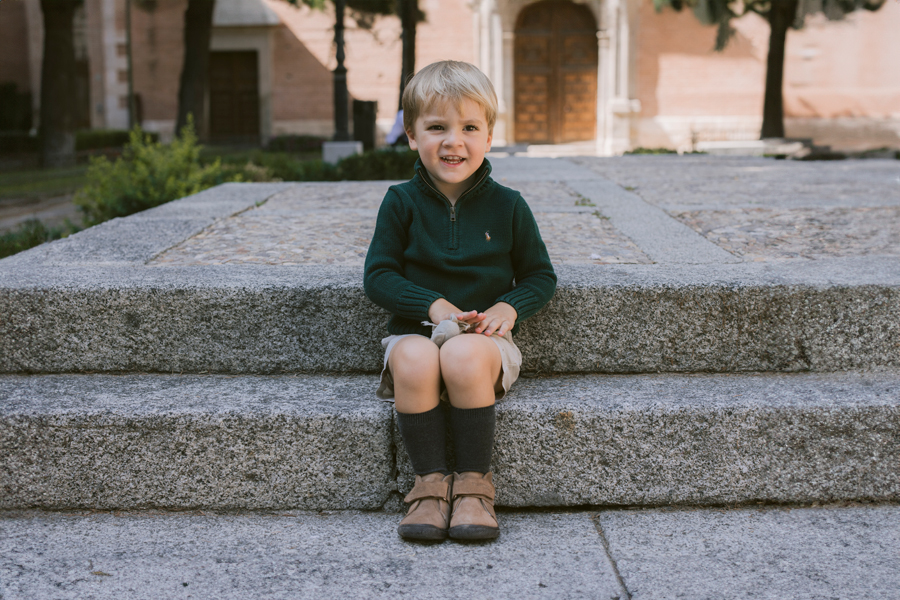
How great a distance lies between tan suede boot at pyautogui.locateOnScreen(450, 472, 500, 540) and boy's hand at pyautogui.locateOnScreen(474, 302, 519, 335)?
1.20 feet

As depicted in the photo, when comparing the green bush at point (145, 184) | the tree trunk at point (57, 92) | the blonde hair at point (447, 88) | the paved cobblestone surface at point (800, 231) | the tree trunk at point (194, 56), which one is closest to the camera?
the blonde hair at point (447, 88)

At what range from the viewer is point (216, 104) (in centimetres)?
2105

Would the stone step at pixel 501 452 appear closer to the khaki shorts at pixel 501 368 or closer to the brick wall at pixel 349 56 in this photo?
the khaki shorts at pixel 501 368

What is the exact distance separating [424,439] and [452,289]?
43 centimetres

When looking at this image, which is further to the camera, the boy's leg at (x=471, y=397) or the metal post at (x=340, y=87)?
the metal post at (x=340, y=87)

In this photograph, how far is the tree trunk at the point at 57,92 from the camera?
43.1 feet

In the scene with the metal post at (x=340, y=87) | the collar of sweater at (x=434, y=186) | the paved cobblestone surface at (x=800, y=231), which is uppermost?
the metal post at (x=340, y=87)

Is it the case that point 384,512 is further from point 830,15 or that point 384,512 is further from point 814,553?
point 830,15

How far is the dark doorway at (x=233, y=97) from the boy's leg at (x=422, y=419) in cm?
1991

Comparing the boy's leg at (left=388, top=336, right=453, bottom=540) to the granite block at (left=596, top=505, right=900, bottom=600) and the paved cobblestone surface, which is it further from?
the paved cobblestone surface

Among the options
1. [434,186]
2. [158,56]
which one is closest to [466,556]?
[434,186]

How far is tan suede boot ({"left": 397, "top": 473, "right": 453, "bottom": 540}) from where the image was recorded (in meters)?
1.83

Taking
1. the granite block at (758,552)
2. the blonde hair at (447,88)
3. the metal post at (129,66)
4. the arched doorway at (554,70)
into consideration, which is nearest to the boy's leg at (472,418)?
the granite block at (758,552)

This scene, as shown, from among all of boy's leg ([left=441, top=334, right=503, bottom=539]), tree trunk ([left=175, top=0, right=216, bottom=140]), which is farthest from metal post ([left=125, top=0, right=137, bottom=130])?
boy's leg ([left=441, top=334, right=503, bottom=539])
